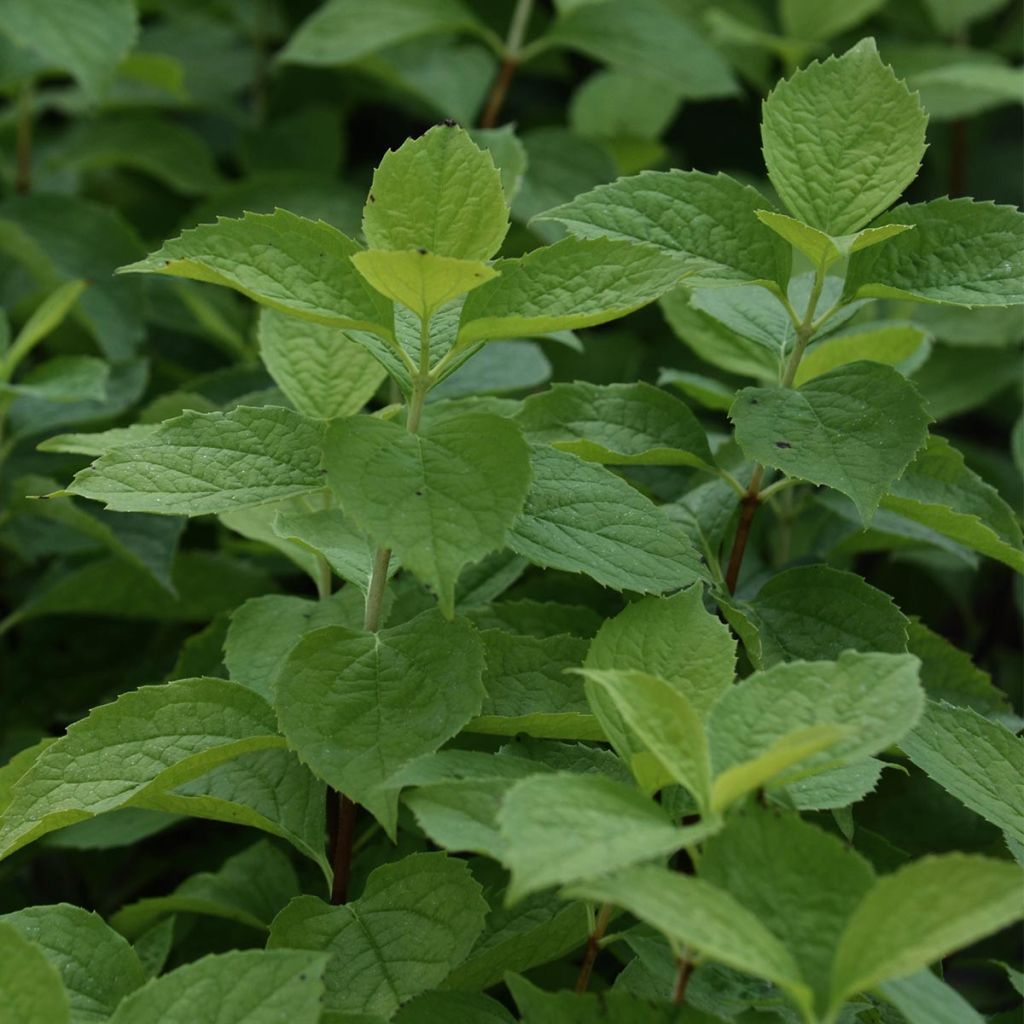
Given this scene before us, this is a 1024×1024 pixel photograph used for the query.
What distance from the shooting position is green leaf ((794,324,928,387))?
104 cm

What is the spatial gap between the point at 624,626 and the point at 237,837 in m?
0.56

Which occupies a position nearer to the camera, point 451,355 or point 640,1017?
point 640,1017

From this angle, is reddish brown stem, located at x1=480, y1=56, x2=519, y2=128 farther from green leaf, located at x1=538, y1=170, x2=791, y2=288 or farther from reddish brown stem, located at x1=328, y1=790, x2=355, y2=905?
reddish brown stem, located at x1=328, y1=790, x2=355, y2=905

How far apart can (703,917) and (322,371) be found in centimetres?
53

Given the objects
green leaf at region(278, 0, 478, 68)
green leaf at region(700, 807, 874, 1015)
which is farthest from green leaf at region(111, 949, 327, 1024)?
green leaf at region(278, 0, 478, 68)

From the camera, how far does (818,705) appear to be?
69 centimetres

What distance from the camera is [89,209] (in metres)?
1.68

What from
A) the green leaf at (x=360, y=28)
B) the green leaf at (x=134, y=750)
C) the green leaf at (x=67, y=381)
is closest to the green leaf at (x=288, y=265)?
the green leaf at (x=134, y=750)

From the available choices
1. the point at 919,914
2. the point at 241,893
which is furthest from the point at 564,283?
the point at 241,893

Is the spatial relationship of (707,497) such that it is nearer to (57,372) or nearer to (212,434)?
(212,434)

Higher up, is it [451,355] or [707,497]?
[451,355]

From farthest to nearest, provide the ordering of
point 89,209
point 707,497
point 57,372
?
point 89,209 → point 57,372 → point 707,497

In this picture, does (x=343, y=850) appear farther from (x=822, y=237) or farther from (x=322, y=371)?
(x=822, y=237)

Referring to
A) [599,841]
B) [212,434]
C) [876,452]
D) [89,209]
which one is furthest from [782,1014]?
[89,209]
